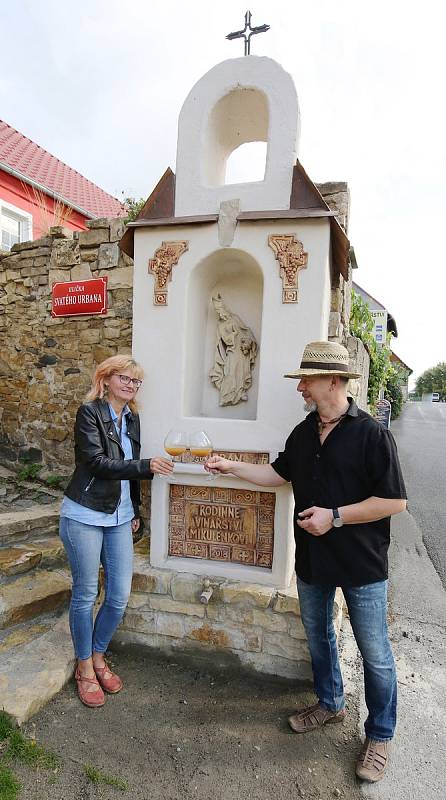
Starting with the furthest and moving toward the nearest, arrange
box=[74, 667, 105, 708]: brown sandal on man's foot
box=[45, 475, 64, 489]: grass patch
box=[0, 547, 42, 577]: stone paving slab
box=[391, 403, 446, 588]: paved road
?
box=[391, 403, 446, 588]: paved road → box=[45, 475, 64, 489]: grass patch → box=[0, 547, 42, 577]: stone paving slab → box=[74, 667, 105, 708]: brown sandal on man's foot

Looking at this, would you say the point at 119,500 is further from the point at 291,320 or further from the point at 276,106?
the point at 276,106

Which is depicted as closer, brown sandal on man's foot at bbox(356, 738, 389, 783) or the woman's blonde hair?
brown sandal on man's foot at bbox(356, 738, 389, 783)

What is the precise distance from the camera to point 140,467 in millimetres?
2457

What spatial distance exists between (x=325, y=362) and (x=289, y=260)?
0.88 meters

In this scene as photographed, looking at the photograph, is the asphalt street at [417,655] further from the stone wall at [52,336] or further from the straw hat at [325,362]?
the stone wall at [52,336]

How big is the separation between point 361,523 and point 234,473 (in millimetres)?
793

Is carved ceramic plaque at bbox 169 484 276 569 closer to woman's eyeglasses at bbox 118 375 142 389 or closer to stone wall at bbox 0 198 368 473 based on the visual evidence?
woman's eyeglasses at bbox 118 375 142 389

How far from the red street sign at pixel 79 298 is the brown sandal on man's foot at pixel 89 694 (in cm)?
316

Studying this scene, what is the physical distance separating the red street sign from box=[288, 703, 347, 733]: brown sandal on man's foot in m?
3.65

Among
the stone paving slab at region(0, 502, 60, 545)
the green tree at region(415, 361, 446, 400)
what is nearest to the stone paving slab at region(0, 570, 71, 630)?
the stone paving slab at region(0, 502, 60, 545)

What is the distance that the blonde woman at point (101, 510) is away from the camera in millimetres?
2414

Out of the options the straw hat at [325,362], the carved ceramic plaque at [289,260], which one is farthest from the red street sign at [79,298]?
the straw hat at [325,362]

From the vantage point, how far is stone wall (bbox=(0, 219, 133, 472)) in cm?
450

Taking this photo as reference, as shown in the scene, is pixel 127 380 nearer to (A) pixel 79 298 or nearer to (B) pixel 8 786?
(B) pixel 8 786
